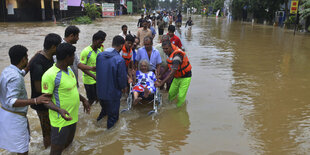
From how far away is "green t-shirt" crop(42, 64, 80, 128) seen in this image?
282 cm

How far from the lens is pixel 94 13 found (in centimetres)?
3875

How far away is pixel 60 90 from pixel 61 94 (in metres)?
0.05

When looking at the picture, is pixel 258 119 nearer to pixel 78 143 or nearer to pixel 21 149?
pixel 78 143

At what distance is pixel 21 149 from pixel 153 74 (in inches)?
119

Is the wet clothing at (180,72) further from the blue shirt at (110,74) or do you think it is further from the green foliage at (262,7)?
the green foliage at (262,7)

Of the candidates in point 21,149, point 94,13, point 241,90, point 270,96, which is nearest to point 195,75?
point 241,90

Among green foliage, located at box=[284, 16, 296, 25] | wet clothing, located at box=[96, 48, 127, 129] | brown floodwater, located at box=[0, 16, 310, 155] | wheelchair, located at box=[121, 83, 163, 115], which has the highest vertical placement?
green foliage, located at box=[284, 16, 296, 25]

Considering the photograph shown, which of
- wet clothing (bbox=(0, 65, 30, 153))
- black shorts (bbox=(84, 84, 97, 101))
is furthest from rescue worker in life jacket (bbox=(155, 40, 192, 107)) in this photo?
wet clothing (bbox=(0, 65, 30, 153))

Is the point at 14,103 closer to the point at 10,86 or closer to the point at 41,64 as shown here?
the point at 10,86

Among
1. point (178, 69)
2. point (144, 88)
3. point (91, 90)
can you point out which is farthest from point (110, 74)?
point (178, 69)

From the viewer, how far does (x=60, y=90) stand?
9.50 feet

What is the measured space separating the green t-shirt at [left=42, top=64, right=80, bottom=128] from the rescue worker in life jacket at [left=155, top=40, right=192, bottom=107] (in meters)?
2.28

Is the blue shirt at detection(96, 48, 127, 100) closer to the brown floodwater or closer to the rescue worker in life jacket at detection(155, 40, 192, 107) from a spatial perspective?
the brown floodwater

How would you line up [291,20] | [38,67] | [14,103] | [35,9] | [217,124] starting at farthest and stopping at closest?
[35,9] < [291,20] < [217,124] < [38,67] < [14,103]
